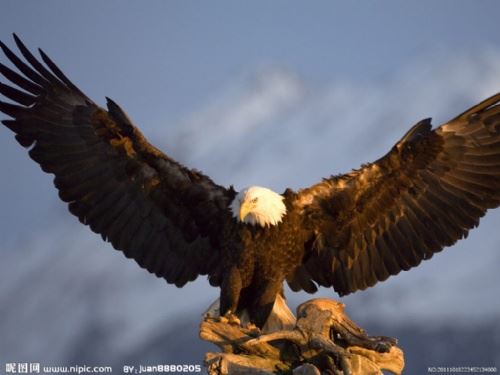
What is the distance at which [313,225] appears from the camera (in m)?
7.91

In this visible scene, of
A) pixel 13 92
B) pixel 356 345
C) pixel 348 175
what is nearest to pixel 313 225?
pixel 348 175

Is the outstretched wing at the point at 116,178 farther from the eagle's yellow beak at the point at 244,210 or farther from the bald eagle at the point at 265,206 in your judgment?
the eagle's yellow beak at the point at 244,210

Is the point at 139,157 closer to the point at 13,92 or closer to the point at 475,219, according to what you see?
the point at 13,92

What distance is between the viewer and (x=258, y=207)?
299 inches

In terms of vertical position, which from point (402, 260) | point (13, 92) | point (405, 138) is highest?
point (13, 92)

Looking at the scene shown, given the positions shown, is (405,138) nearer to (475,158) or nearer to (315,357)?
(475,158)

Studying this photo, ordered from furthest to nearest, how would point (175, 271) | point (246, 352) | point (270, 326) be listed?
point (175, 271) → point (270, 326) → point (246, 352)

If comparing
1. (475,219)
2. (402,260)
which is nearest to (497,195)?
(475,219)

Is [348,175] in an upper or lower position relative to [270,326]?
upper

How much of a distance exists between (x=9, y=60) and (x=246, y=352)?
2.98 meters

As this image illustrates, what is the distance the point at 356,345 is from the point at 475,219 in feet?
4.30

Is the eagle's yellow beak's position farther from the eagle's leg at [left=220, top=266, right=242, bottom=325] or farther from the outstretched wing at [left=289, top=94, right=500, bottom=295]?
the outstretched wing at [left=289, top=94, right=500, bottom=295]

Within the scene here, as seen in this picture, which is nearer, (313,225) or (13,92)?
(313,225)

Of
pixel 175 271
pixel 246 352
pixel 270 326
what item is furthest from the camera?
pixel 175 271
